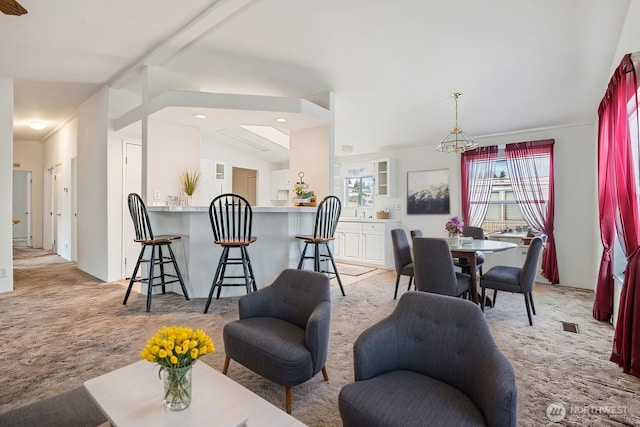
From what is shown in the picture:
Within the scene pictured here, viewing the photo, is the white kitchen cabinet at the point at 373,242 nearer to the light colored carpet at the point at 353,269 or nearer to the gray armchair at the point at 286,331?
the light colored carpet at the point at 353,269

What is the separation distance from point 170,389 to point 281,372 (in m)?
0.64

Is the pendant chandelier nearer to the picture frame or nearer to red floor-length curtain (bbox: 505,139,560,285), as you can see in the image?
red floor-length curtain (bbox: 505,139,560,285)

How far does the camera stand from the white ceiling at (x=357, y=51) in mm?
2752

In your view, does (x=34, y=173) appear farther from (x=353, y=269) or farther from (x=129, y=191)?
(x=353, y=269)

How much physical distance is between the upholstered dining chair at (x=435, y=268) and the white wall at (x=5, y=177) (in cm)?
506

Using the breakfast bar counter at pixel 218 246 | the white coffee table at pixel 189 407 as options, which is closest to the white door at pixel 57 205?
the breakfast bar counter at pixel 218 246

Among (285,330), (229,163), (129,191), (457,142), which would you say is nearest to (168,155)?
(129,191)

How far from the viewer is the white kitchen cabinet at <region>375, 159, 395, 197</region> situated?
621 centimetres

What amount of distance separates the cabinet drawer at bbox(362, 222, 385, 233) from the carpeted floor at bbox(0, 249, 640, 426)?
5.71 feet

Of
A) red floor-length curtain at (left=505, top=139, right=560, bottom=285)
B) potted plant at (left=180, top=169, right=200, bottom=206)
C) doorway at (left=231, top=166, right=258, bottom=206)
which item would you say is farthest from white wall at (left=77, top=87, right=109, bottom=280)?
red floor-length curtain at (left=505, top=139, right=560, bottom=285)

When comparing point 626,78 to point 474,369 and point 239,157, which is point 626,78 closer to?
point 474,369

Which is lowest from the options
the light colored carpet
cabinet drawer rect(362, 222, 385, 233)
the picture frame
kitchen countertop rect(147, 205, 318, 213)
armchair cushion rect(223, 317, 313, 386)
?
the light colored carpet

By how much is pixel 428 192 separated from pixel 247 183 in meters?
5.15

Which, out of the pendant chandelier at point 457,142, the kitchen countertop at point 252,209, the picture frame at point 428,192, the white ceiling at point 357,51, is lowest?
the kitchen countertop at point 252,209
